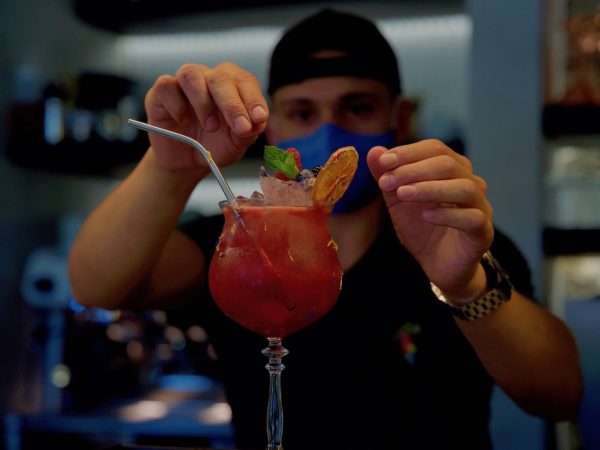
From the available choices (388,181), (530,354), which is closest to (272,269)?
(388,181)

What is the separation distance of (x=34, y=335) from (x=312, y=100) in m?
2.00

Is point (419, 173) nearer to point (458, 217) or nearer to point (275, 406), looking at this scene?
point (458, 217)

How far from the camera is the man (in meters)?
1.50

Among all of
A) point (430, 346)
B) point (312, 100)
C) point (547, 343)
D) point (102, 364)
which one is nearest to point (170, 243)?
point (312, 100)

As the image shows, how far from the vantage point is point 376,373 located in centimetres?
184

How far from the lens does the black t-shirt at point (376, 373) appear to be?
1791 millimetres

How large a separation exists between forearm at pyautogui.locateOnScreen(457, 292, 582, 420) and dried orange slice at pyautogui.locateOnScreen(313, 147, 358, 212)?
1.71 feet

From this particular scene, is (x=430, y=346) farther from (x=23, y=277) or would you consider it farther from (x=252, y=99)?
(x=23, y=277)

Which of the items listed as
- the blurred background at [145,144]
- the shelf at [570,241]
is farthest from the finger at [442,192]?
the shelf at [570,241]

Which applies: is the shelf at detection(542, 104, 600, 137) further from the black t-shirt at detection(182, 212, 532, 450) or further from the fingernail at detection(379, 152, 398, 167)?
the fingernail at detection(379, 152, 398, 167)

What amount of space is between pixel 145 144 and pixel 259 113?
Answer: 8.14ft

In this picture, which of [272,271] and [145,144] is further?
[145,144]

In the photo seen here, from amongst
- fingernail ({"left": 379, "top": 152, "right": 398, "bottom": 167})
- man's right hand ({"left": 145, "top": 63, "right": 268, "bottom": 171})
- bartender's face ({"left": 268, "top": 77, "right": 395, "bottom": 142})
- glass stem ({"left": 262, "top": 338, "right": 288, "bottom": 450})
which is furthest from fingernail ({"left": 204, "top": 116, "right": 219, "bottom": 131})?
bartender's face ({"left": 268, "top": 77, "right": 395, "bottom": 142})

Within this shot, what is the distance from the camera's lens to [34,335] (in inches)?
131
